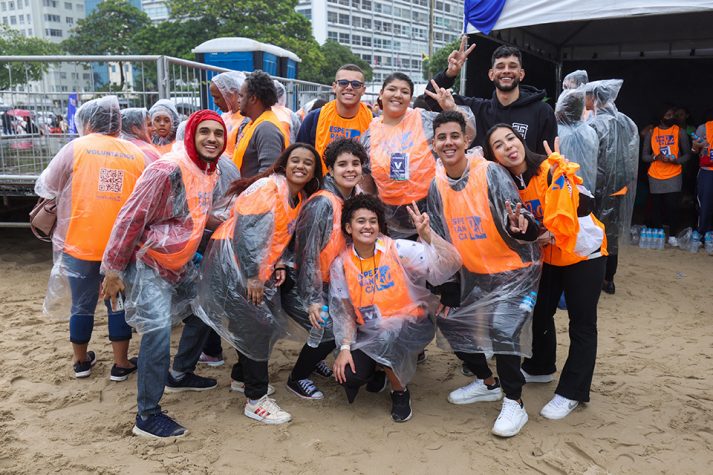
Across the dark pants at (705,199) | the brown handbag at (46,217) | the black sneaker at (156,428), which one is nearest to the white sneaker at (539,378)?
the black sneaker at (156,428)

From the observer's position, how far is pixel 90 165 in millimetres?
2898

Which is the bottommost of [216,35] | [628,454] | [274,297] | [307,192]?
[628,454]

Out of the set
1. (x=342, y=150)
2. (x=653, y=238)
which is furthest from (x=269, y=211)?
(x=653, y=238)

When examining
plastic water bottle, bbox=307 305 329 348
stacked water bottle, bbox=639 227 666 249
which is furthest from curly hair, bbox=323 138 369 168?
stacked water bottle, bbox=639 227 666 249

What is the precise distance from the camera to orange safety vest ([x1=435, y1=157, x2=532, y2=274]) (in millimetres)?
2607

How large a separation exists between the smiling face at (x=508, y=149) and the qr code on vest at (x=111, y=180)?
1961 millimetres

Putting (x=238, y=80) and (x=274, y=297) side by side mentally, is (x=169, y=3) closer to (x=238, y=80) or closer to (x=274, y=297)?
(x=238, y=80)

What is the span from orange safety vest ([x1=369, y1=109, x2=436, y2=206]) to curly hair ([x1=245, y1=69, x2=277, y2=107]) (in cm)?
80

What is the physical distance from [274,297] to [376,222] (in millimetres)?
633

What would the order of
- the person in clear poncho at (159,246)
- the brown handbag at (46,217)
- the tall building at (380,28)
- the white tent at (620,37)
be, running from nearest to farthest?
the person in clear poncho at (159,246), the brown handbag at (46,217), the white tent at (620,37), the tall building at (380,28)

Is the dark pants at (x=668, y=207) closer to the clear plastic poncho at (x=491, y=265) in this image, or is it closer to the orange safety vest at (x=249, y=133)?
Result: the clear plastic poncho at (x=491, y=265)

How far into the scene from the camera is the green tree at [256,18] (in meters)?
27.8

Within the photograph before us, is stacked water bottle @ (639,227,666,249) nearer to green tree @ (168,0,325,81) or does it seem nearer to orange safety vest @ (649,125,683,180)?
orange safety vest @ (649,125,683,180)

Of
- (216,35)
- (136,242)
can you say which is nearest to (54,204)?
(136,242)
